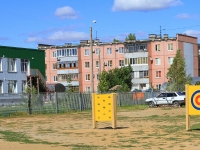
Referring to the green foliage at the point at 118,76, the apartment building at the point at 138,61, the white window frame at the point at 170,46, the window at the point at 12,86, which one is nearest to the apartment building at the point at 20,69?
the window at the point at 12,86

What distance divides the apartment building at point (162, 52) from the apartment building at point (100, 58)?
6.64 meters

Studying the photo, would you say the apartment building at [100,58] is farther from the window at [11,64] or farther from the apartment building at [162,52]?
the window at [11,64]

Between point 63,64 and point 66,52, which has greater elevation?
point 66,52

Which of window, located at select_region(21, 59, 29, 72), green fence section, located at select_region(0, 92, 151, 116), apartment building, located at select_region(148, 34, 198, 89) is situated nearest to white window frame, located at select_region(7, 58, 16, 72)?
window, located at select_region(21, 59, 29, 72)

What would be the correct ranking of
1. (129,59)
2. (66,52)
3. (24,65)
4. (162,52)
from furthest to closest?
(66,52), (129,59), (162,52), (24,65)

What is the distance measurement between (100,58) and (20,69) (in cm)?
3226

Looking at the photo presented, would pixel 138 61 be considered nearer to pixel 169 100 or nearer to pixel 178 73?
pixel 178 73

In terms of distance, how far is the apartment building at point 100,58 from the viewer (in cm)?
10156

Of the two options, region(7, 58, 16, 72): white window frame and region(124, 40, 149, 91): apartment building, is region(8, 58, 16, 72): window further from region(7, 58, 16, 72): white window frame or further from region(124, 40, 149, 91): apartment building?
region(124, 40, 149, 91): apartment building

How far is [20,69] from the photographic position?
7300 centimetres

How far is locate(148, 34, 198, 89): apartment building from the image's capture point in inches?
3765

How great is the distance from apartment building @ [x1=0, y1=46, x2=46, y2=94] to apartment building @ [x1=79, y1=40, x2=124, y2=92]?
2501cm

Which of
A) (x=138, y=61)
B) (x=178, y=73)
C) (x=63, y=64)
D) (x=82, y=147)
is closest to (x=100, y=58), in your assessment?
(x=63, y=64)

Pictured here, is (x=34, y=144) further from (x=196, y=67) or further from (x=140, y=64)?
(x=196, y=67)
